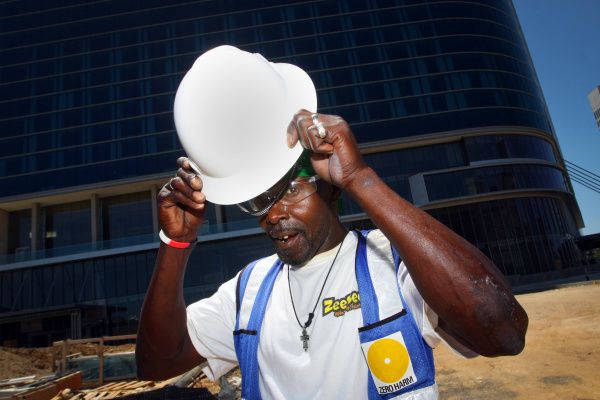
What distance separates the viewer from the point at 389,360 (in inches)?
51.1

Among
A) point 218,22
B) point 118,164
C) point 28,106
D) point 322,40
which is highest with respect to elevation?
point 218,22

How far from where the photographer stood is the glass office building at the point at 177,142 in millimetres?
30688

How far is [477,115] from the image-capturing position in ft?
119

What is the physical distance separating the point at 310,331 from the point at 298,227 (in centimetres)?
43

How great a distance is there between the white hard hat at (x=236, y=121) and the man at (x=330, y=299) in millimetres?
119

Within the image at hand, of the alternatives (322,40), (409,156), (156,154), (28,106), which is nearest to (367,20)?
(322,40)

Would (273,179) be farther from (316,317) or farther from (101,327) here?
(101,327)

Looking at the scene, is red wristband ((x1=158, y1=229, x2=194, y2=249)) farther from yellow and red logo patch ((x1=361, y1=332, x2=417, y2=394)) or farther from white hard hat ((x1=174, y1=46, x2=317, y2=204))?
yellow and red logo patch ((x1=361, y1=332, x2=417, y2=394))

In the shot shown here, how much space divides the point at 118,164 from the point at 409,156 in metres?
27.5

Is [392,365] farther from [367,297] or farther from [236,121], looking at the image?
[236,121]

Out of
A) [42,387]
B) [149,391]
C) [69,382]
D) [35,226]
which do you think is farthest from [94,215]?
[149,391]

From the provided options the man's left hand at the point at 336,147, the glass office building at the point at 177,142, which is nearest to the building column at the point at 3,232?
the glass office building at the point at 177,142

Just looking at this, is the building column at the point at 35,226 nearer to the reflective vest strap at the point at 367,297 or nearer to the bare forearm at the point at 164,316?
the bare forearm at the point at 164,316

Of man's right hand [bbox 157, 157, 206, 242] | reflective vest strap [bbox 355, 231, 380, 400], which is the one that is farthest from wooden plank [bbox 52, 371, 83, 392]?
reflective vest strap [bbox 355, 231, 380, 400]
